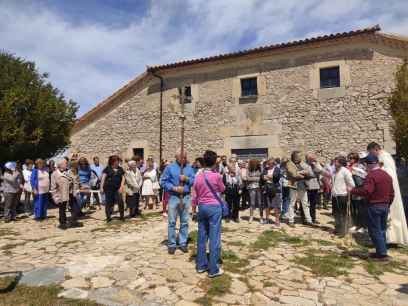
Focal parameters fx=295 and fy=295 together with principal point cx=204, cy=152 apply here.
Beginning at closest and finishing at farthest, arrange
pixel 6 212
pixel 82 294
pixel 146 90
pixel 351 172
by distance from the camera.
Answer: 1. pixel 82 294
2. pixel 351 172
3. pixel 6 212
4. pixel 146 90

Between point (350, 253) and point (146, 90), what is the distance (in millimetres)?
12988

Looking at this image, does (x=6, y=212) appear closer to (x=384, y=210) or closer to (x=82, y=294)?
(x=82, y=294)

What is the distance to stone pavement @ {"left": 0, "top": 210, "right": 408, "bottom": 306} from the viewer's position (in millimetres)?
3781

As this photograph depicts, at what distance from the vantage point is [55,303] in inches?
138

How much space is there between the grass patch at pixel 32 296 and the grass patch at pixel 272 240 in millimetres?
3415

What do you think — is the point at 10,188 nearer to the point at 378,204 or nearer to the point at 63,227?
the point at 63,227

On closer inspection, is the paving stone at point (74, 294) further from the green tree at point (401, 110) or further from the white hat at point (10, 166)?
the green tree at point (401, 110)

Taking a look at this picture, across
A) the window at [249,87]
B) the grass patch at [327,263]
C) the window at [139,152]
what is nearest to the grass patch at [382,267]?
the grass patch at [327,263]

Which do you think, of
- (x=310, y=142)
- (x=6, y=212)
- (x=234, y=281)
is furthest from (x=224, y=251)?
(x=310, y=142)

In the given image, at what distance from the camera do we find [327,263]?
4914 millimetres

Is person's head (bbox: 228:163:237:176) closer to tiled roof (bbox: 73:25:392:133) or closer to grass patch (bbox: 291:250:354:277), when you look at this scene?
grass patch (bbox: 291:250:354:277)

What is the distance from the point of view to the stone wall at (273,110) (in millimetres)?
11328

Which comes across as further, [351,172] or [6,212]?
[6,212]

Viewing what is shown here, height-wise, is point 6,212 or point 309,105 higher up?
point 309,105
